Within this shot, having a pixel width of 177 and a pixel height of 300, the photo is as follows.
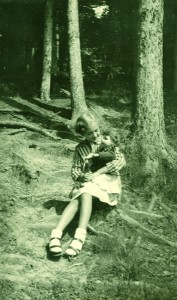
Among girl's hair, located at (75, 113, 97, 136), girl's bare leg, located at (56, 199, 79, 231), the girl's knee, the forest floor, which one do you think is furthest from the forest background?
girl's hair, located at (75, 113, 97, 136)

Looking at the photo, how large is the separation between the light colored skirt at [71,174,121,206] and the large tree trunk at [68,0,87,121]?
7.19 meters

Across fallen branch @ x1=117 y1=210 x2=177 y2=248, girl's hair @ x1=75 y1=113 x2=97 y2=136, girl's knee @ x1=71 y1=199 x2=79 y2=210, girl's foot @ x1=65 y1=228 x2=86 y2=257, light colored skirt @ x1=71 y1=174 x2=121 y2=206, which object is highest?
girl's hair @ x1=75 y1=113 x2=97 y2=136

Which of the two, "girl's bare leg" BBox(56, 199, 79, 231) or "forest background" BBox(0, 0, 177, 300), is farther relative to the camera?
"girl's bare leg" BBox(56, 199, 79, 231)

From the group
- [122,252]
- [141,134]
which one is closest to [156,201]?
[141,134]

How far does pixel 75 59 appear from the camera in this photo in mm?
12641

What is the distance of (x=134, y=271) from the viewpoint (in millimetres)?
4777

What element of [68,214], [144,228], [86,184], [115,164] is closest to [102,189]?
[86,184]

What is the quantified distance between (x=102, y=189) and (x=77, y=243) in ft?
2.74

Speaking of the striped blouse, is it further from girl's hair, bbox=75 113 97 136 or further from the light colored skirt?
girl's hair, bbox=75 113 97 136

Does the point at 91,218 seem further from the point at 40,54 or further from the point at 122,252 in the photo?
the point at 40,54

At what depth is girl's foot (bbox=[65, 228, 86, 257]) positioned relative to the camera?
5039 mm

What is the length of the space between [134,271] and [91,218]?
4.10 ft

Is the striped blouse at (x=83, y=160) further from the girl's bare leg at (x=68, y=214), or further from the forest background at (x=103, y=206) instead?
the forest background at (x=103, y=206)

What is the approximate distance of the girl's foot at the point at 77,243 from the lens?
5039 mm
